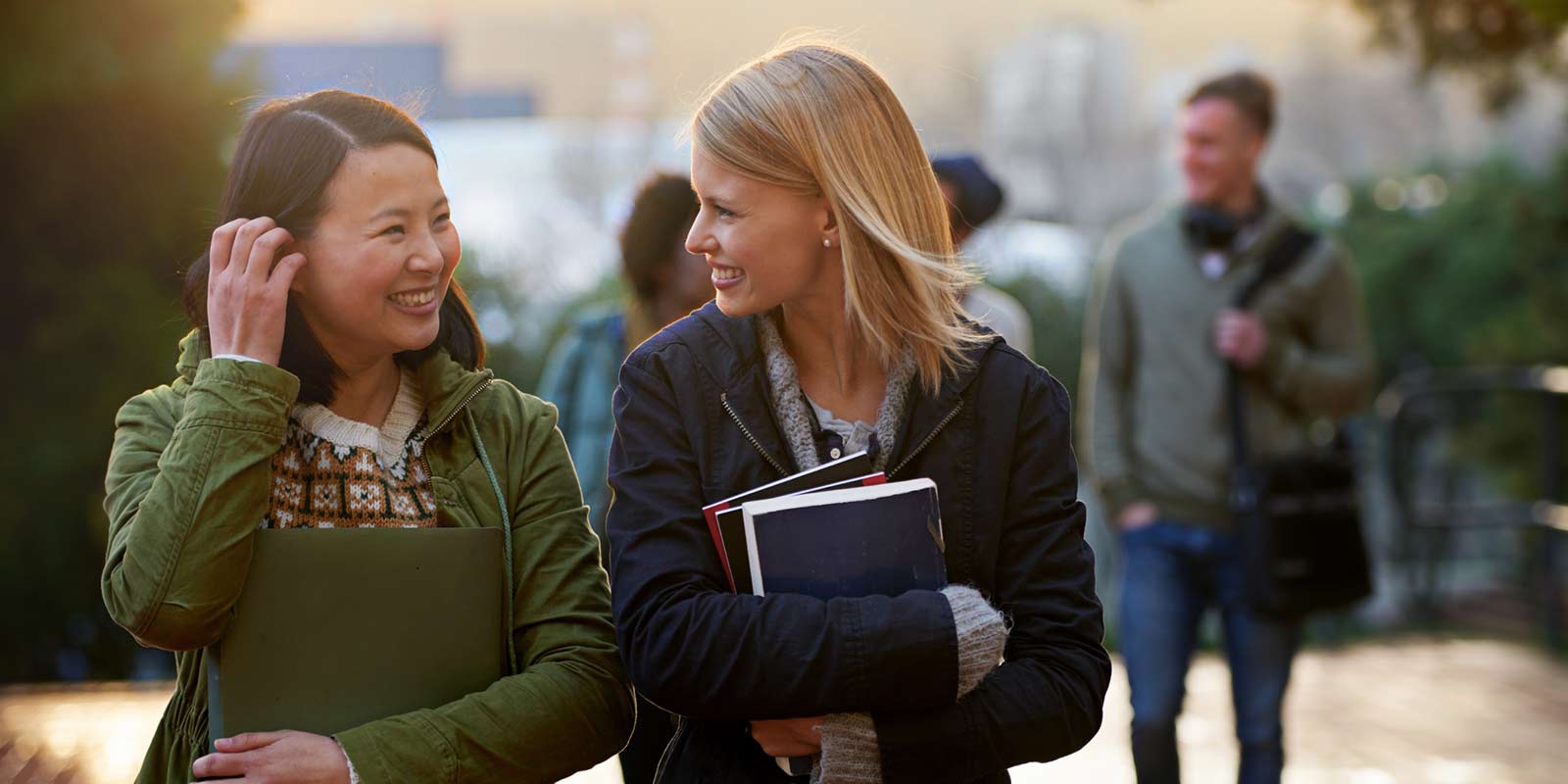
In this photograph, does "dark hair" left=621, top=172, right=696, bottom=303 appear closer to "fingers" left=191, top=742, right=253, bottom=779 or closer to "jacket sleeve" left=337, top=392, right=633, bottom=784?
"jacket sleeve" left=337, top=392, right=633, bottom=784

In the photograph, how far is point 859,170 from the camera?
7.63 ft

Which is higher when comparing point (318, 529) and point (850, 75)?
point (850, 75)

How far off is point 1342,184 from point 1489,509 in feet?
18.7

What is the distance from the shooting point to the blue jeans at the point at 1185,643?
4391 mm

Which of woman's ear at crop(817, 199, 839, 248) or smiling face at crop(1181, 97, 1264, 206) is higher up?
smiling face at crop(1181, 97, 1264, 206)

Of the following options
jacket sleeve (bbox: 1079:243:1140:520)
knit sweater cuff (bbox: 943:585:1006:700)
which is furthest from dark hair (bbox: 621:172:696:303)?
knit sweater cuff (bbox: 943:585:1006:700)

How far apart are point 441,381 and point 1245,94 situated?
3.19 metres

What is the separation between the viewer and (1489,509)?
931 centimetres

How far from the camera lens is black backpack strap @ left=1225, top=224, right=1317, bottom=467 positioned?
15.0 ft

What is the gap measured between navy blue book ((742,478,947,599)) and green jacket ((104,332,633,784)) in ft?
1.00

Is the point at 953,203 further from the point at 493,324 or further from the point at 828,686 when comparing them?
the point at 493,324

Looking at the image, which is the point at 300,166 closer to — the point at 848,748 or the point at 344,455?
the point at 344,455

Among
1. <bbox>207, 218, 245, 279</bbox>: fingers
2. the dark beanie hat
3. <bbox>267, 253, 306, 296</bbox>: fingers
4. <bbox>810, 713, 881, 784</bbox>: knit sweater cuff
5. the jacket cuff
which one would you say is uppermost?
the dark beanie hat

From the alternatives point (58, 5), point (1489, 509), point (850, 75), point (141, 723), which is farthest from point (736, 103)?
point (1489, 509)
